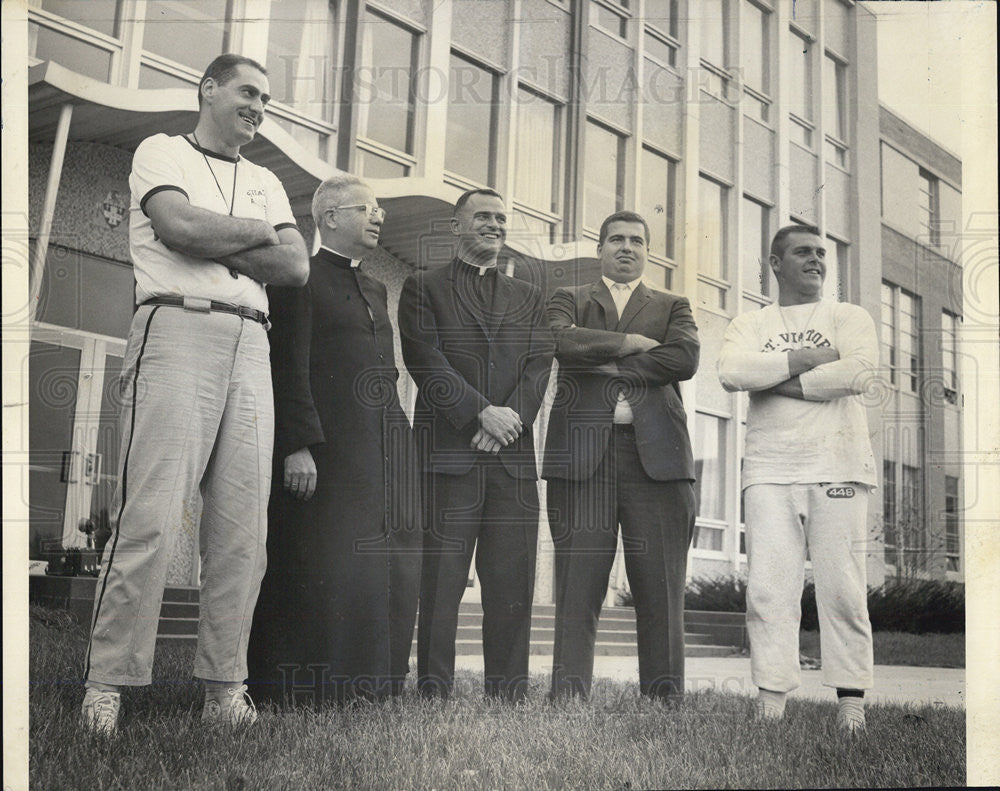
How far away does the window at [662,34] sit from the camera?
4.55 meters

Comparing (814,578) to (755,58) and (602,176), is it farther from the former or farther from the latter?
(755,58)

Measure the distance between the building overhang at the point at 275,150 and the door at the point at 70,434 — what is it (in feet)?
2.52

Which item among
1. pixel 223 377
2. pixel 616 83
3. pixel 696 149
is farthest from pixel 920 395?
pixel 223 377

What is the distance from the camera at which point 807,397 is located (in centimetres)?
432

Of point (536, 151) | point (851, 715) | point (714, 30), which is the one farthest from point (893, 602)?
point (714, 30)

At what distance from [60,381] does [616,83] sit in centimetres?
244

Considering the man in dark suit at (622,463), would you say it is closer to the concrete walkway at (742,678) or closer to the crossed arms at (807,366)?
the concrete walkway at (742,678)

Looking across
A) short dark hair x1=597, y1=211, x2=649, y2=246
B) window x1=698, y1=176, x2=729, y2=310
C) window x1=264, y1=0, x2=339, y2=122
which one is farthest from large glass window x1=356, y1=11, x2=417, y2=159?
window x1=698, y1=176, x2=729, y2=310

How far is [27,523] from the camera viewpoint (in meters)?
3.97

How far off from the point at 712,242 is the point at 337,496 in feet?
5.88

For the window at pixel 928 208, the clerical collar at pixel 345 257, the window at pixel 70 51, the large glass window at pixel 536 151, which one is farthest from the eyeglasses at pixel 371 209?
the window at pixel 928 208

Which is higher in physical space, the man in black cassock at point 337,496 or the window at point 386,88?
the window at point 386,88

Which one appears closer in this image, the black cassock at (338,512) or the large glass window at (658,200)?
the black cassock at (338,512)

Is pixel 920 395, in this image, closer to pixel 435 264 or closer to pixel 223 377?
pixel 435 264
